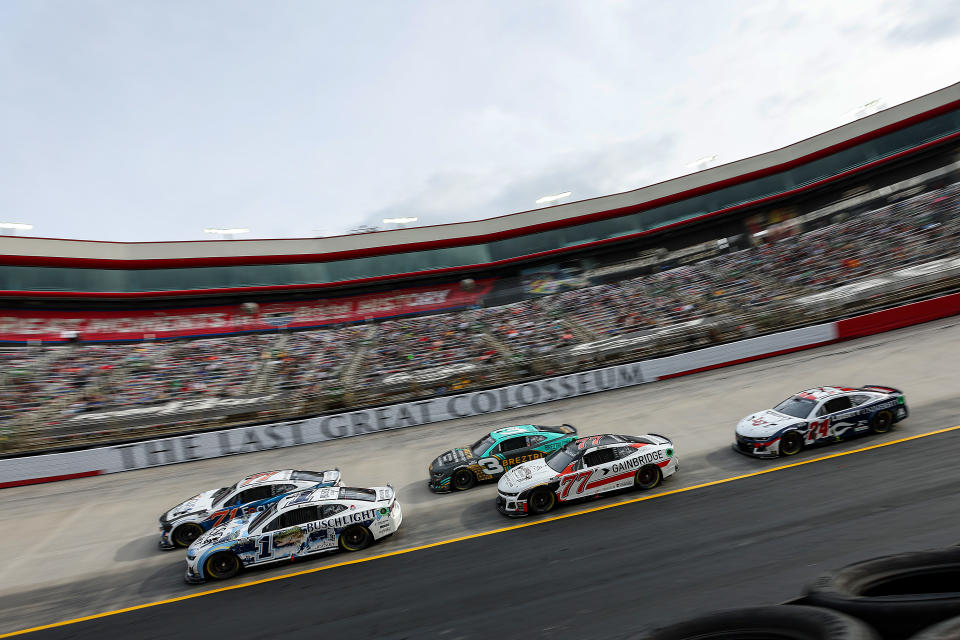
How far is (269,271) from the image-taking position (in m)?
30.0

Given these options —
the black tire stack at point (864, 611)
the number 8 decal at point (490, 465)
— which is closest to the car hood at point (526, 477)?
the number 8 decal at point (490, 465)

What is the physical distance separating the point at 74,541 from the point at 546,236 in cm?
2731

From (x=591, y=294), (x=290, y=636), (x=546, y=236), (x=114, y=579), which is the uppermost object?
(x=546, y=236)

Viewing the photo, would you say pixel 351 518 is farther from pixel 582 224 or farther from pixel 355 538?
pixel 582 224

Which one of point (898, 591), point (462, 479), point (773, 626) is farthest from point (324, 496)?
point (898, 591)

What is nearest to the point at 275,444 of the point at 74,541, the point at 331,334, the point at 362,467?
the point at 362,467

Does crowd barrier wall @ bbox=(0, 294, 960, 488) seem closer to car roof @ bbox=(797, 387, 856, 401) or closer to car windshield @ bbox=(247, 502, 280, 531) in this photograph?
car roof @ bbox=(797, 387, 856, 401)

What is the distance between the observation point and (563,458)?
1101 centimetres

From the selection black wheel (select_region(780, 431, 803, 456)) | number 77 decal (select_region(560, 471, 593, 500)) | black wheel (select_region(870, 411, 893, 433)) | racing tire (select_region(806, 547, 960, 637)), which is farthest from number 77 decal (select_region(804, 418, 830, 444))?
racing tire (select_region(806, 547, 960, 637))

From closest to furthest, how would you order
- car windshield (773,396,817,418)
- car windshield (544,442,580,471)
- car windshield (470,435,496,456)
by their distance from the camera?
car windshield (544,442,580,471)
car windshield (773,396,817,418)
car windshield (470,435,496,456)

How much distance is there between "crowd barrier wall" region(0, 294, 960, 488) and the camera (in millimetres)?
17422

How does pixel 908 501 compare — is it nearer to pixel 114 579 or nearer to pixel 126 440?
pixel 114 579

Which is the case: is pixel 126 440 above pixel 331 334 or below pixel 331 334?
below

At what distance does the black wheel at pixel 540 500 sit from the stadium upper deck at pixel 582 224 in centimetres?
2316
